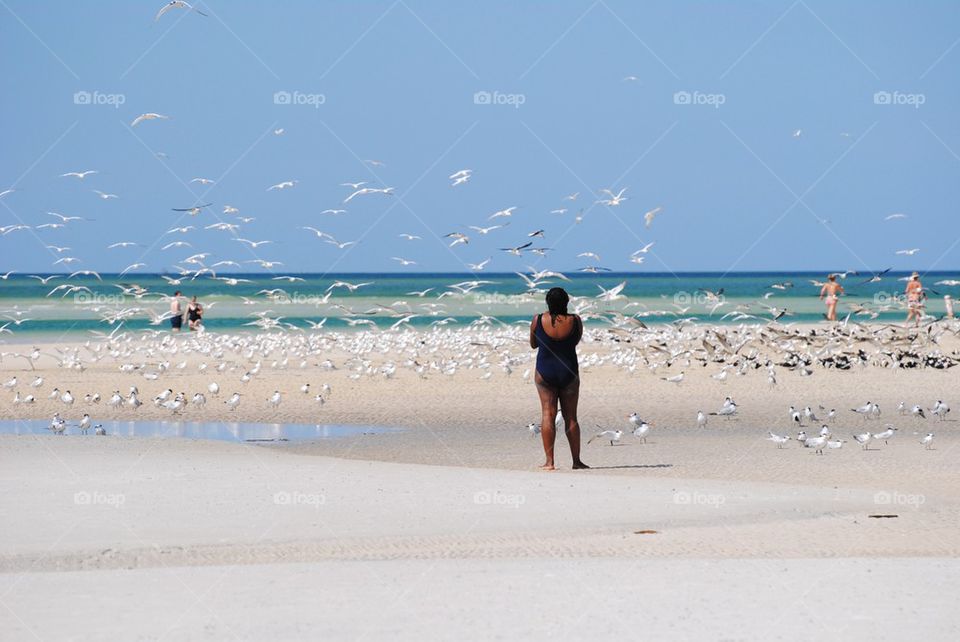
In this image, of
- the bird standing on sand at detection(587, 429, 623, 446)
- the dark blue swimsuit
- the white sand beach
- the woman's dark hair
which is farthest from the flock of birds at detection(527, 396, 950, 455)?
the woman's dark hair

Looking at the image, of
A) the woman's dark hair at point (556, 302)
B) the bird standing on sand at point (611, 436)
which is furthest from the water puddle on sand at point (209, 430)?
the woman's dark hair at point (556, 302)

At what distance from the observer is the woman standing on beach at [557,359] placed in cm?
1336

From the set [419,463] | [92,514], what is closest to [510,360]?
[419,463]

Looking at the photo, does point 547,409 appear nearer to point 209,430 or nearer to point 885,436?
point 885,436

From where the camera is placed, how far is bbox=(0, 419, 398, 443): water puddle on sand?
17.8 meters

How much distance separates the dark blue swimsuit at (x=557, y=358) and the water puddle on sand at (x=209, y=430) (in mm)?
5044

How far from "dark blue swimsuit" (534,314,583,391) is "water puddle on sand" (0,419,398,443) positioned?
5.04 meters

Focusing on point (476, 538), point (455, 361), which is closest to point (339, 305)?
point (455, 361)

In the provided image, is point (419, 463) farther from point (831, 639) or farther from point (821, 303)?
point (821, 303)

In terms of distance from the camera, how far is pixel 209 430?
1859 cm

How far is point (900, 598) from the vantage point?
770cm

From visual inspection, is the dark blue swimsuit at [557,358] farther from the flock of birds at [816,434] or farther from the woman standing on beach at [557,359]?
the flock of birds at [816,434]

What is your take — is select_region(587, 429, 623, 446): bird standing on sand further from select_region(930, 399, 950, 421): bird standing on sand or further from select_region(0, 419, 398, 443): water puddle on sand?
select_region(930, 399, 950, 421): bird standing on sand

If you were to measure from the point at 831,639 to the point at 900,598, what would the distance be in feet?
3.44
